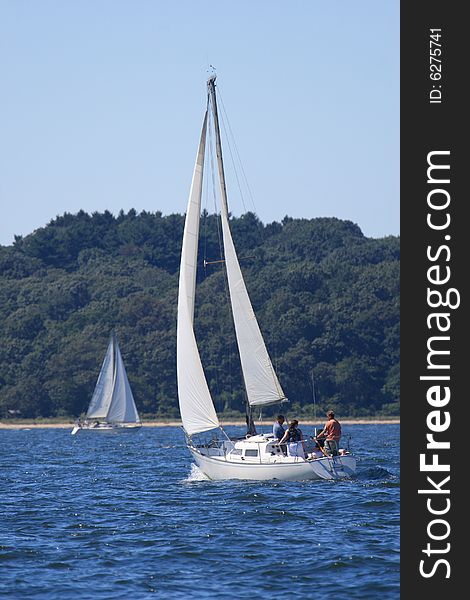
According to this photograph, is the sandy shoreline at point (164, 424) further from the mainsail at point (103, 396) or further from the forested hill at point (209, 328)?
the mainsail at point (103, 396)

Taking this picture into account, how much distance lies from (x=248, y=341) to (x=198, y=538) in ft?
35.6

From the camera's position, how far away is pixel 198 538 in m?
24.8

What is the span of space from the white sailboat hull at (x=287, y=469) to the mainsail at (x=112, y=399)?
56.6 meters

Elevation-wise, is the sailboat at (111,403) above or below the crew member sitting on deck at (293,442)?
above


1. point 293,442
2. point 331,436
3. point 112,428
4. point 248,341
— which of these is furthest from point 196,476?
point 112,428

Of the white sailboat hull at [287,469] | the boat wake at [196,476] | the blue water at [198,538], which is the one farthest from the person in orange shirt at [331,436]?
the boat wake at [196,476]

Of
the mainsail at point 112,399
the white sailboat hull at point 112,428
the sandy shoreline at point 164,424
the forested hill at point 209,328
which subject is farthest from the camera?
the forested hill at point 209,328

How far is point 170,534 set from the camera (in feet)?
82.8

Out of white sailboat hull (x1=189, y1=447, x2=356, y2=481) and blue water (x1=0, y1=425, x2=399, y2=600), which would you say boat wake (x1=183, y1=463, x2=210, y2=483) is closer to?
blue water (x1=0, y1=425, x2=399, y2=600)

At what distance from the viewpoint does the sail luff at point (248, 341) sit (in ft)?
114

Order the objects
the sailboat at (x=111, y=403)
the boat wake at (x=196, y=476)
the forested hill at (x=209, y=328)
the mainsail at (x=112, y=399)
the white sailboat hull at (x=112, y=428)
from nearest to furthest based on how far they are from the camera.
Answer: the boat wake at (x=196, y=476), the white sailboat hull at (x=112, y=428), the sailboat at (x=111, y=403), the mainsail at (x=112, y=399), the forested hill at (x=209, y=328)

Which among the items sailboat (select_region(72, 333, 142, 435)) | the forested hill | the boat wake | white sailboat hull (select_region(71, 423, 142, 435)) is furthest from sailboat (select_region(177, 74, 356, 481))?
the forested hill

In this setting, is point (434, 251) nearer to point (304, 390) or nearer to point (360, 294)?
point (304, 390)

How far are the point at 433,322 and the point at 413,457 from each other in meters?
1.67
